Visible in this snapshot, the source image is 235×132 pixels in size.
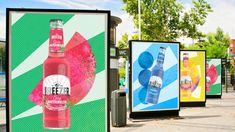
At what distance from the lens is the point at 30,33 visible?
6059 millimetres

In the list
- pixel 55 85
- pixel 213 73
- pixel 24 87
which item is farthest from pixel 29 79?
pixel 213 73

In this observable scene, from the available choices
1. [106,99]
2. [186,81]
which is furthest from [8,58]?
[186,81]

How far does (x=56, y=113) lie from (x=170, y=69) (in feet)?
28.5

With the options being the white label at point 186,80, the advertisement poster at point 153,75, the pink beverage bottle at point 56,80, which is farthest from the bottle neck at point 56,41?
the white label at point 186,80

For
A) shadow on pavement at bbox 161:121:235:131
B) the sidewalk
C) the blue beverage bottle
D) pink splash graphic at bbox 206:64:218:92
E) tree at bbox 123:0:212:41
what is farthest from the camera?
tree at bbox 123:0:212:41

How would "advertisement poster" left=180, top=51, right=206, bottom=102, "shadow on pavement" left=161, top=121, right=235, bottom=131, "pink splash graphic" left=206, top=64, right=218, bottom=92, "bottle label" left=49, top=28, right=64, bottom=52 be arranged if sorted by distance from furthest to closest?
"pink splash graphic" left=206, top=64, right=218, bottom=92 → "advertisement poster" left=180, top=51, right=206, bottom=102 → "shadow on pavement" left=161, top=121, right=235, bottom=131 → "bottle label" left=49, top=28, right=64, bottom=52

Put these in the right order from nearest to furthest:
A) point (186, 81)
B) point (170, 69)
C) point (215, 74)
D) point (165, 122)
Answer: point (165, 122) → point (170, 69) → point (186, 81) → point (215, 74)

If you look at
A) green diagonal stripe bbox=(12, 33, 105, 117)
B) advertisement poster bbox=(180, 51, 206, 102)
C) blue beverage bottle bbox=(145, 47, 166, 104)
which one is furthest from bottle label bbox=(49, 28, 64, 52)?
advertisement poster bbox=(180, 51, 206, 102)

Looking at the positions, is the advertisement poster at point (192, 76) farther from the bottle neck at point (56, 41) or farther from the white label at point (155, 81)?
the bottle neck at point (56, 41)

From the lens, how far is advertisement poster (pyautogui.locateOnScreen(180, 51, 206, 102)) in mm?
19234

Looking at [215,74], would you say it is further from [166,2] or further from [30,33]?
[30,33]

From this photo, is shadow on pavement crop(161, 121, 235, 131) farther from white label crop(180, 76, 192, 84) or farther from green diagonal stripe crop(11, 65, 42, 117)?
green diagonal stripe crop(11, 65, 42, 117)

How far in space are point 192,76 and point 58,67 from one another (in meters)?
14.1

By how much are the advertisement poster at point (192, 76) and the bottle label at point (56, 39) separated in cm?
1357
